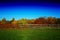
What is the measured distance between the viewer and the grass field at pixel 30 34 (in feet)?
9.16

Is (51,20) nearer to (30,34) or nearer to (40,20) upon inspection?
(40,20)

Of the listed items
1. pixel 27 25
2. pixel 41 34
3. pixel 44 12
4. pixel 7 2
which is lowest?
pixel 41 34

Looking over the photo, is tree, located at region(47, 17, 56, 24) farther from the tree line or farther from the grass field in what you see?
the grass field

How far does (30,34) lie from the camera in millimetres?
2805

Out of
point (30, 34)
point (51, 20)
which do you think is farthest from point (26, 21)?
point (51, 20)

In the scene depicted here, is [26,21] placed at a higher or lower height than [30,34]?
higher

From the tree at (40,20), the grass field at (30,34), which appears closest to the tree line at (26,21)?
the tree at (40,20)

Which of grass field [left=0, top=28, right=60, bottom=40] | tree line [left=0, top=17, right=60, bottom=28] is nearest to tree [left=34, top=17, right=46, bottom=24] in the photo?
tree line [left=0, top=17, right=60, bottom=28]

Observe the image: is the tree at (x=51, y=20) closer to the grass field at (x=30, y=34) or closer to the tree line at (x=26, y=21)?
the tree line at (x=26, y=21)

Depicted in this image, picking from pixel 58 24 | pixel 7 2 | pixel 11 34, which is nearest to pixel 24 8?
pixel 7 2

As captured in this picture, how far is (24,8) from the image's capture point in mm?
2875

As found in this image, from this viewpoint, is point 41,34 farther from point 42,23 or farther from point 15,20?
point 15,20

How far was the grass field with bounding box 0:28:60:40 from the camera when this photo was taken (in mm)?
2793

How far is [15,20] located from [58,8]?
2.99ft
